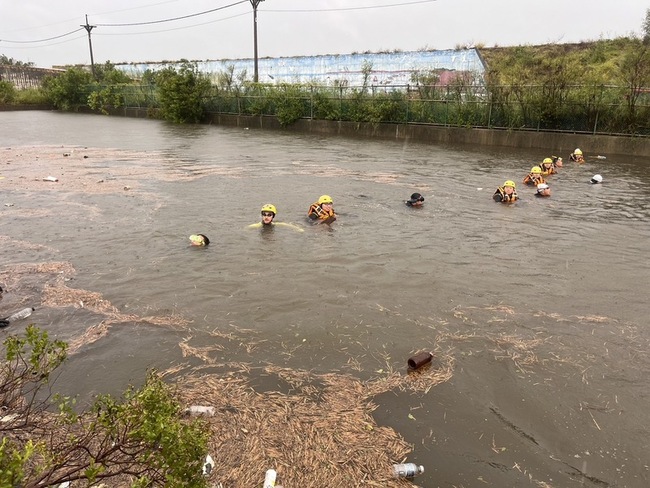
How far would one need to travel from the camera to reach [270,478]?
145 inches

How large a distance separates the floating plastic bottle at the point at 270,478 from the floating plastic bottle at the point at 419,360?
2.00m

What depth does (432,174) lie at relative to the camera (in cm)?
1647

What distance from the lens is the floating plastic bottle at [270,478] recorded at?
3.62m

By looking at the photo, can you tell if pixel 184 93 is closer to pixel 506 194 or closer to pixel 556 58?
pixel 556 58

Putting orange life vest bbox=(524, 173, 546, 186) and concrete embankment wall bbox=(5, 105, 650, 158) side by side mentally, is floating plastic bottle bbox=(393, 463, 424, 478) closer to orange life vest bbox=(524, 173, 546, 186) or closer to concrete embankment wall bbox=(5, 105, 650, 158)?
orange life vest bbox=(524, 173, 546, 186)

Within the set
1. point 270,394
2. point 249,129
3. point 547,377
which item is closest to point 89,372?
point 270,394

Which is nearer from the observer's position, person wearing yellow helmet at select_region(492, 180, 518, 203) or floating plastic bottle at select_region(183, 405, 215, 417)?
floating plastic bottle at select_region(183, 405, 215, 417)

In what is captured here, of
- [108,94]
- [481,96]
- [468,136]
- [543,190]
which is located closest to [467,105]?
[481,96]

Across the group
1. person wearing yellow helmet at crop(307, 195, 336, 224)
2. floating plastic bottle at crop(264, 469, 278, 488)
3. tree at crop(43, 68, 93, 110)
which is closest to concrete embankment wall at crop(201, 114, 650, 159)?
person wearing yellow helmet at crop(307, 195, 336, 224)

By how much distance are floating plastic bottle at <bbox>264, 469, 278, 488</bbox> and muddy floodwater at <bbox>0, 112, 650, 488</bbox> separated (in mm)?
1138

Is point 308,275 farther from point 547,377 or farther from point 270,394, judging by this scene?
point 547,377

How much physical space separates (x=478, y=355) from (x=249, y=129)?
28.8 meters

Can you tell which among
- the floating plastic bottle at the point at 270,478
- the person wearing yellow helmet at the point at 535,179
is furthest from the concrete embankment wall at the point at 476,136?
the floating plastic bottle at the point at 270,478

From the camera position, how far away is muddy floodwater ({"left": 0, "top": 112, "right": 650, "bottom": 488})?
4426 mm
